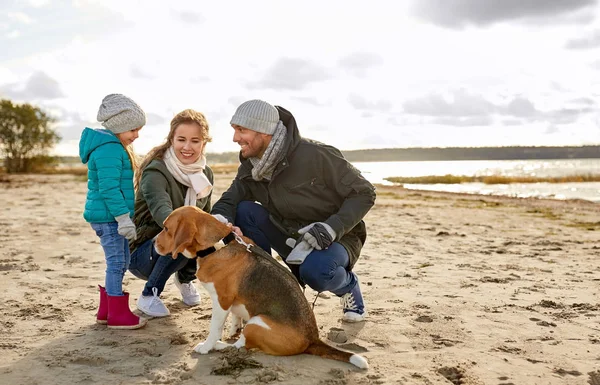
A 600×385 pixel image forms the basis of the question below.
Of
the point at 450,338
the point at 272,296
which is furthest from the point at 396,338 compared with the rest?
the point at 272,296

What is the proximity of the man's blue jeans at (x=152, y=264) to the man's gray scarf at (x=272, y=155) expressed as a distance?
45.7 inches

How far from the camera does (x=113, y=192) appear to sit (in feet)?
15.5

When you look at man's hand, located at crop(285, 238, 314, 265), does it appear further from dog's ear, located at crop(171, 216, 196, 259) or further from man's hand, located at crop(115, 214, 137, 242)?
man's hand, located at crop(115, 214, 137, 242)

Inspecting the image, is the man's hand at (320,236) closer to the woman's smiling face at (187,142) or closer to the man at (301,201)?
the man at (301,201)

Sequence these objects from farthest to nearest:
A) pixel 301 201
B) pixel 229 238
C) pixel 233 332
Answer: pixel 301 201
pixel 233 332
pixel 229 238

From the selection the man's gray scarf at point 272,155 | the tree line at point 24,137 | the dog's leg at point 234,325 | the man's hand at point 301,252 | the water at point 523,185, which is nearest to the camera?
the dog's leg at point 234,325

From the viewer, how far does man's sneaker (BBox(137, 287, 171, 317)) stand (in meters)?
5.33

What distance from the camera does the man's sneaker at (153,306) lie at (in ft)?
17.5

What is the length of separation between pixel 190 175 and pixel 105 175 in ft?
2.84

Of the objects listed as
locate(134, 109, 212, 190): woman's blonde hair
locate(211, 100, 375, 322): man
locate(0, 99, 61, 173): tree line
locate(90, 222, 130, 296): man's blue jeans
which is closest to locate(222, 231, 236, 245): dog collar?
locate(211, 100, 375, 322): man

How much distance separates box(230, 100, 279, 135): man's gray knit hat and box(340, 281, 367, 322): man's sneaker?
→ 173cm

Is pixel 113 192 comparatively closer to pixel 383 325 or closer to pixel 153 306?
pixel 153 306

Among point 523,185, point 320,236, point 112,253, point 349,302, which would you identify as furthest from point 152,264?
point 523,185

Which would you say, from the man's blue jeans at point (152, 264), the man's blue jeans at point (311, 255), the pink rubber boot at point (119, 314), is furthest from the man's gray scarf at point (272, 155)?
the pink rubber boot at point (119, 314)
